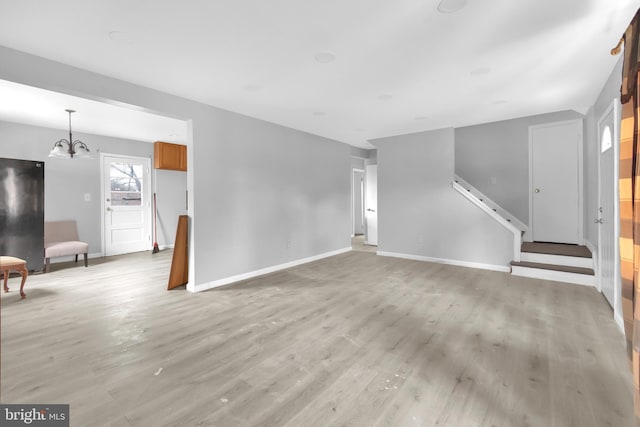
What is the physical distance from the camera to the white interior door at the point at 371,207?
25.2 ft

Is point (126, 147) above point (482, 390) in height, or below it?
above

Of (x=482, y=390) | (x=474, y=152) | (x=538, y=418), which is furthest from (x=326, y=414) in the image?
(x=474, y=152)

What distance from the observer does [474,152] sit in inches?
252

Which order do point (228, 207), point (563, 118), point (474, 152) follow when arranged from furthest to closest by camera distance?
point (474, 152)
point (563, 118)
point (228, 207)

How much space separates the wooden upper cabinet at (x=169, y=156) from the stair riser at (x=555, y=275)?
24.0ft

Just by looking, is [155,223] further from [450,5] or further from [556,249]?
[556,249]

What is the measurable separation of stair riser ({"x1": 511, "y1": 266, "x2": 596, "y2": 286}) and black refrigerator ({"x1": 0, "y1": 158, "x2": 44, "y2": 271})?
7.06m

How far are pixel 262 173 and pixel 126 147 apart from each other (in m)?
4.06

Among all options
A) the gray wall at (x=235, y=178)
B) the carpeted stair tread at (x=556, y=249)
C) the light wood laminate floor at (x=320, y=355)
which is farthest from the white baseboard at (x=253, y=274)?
the carpeted stair tread at (x=556, y=249)

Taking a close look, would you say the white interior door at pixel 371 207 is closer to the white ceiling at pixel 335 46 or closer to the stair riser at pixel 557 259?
the stair riser at pixel 557 259

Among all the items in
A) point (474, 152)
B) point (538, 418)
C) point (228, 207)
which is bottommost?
point (538, 418)

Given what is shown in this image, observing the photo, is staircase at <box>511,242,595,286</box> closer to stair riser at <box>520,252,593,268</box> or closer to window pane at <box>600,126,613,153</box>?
stair riser at <box>520,252,593,268</box>

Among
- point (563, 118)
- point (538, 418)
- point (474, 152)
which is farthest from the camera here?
point (474, 152)

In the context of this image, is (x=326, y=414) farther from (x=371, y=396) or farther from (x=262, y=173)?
(x=262, y=173)
